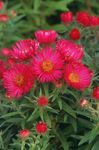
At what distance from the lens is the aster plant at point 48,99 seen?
9.14ft

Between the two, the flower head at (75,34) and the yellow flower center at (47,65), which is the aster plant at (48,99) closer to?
the yellow flower center at (47,65)

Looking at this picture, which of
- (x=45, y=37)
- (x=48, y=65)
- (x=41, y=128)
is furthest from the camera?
(x=45, y=37)

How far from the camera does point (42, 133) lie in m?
2.75

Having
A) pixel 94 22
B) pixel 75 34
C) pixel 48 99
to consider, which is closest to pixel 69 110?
pixel 48 99

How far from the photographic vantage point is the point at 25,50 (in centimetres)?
290

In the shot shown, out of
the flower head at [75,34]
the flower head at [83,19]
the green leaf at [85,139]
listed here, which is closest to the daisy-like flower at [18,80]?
the green leaf at [85,139]

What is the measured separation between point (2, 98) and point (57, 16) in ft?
11.1

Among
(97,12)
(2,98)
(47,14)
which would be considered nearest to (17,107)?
(2,98)

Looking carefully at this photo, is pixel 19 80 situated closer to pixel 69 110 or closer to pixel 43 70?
pixel 43 70

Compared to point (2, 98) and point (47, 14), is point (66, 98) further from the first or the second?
point (47, 14)

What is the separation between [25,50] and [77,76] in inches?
13.7

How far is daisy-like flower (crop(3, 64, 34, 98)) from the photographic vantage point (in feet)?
9.22

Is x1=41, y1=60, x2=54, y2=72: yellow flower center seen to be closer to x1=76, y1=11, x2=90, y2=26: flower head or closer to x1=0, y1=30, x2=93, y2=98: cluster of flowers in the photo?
x1=0, y1=30, x2=93, y2=98: cluster of flowers

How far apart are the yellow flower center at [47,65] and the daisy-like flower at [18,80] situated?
74 mm
